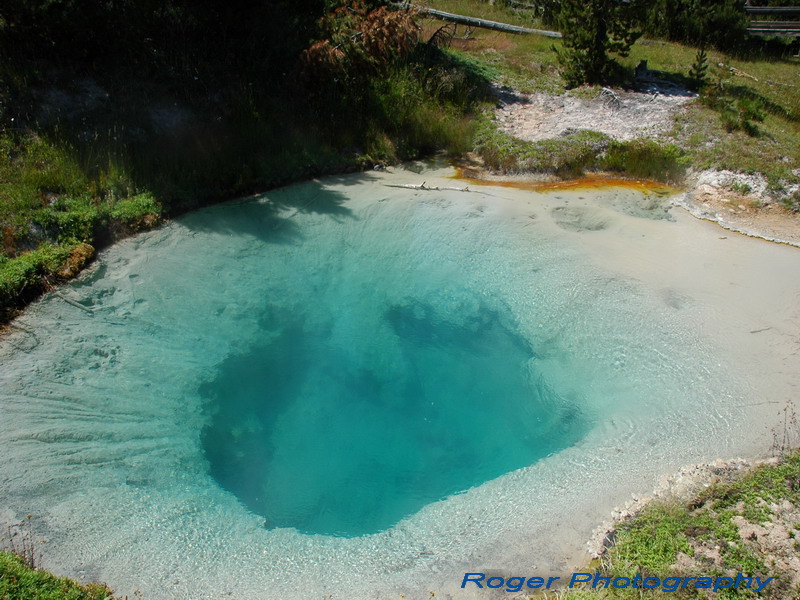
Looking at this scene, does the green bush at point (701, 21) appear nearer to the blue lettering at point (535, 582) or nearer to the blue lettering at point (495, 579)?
the blue lettering at point (535, 582)

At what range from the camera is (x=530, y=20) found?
59.8ft

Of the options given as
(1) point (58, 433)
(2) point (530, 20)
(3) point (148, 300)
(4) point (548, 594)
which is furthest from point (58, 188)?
(2) point (530, 20)

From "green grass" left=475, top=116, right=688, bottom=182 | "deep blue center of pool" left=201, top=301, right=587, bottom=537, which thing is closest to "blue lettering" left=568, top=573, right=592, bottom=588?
"deep blue center of pool" left=201, top=301, right=587, bottom=537

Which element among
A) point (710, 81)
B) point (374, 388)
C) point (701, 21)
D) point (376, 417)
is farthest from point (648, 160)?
point (701, 21)

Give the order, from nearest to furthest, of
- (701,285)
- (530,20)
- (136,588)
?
1. (136,588)
2. (701,285)
3. (530,20)

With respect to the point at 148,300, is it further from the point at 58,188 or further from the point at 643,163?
the point at 643,163

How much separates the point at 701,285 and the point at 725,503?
12.1 feet

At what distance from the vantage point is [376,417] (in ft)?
22.2

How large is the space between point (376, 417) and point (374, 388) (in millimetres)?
438

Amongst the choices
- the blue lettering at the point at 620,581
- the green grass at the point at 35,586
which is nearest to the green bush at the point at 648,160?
the blue lettering at the point at 620,581

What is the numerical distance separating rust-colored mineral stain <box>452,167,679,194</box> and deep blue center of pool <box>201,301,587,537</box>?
3.44 metres

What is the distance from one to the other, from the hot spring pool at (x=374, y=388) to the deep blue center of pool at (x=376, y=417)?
0.09 ft

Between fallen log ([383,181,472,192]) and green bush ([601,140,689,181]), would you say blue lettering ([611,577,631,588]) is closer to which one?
fallen log ([383,181,472,192])

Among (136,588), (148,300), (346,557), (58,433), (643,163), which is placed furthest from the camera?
(643,163)
